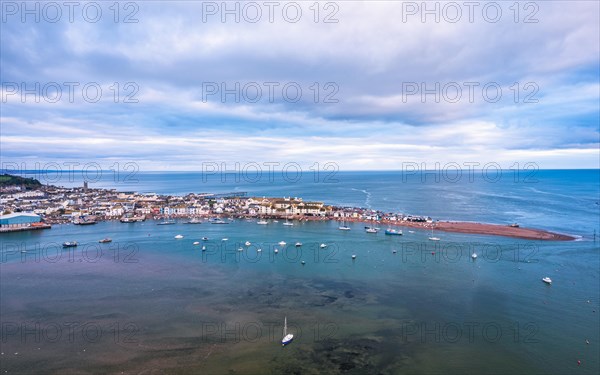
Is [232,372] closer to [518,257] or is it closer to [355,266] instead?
[355,266]

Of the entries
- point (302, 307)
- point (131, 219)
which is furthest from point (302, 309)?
point (131, 219)

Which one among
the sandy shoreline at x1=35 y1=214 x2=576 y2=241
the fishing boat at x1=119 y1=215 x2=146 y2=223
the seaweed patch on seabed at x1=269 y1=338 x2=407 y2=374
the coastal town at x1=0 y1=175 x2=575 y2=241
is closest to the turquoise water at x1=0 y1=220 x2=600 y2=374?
the seaweed patch on seabed at x1=269 y1=338 x2=407 y2=374

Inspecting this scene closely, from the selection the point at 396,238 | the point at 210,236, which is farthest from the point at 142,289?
the point at 396,238

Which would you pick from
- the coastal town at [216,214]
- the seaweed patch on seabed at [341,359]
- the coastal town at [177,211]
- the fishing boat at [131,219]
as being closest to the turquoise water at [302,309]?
the seaweed patch on seabed at [341,359]

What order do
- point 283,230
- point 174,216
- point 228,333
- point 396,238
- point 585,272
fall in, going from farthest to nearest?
1. point 174,216
2. point 283,230
3. point 396,238
4. point 585,272
5. point 228,333

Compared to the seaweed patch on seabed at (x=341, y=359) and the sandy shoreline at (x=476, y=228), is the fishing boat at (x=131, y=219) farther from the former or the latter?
the seaweed patch on seabed at (x=341, y=359)

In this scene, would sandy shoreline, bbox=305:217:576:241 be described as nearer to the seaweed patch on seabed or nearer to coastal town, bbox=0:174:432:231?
coastal town, bbox=0:174:432:231
